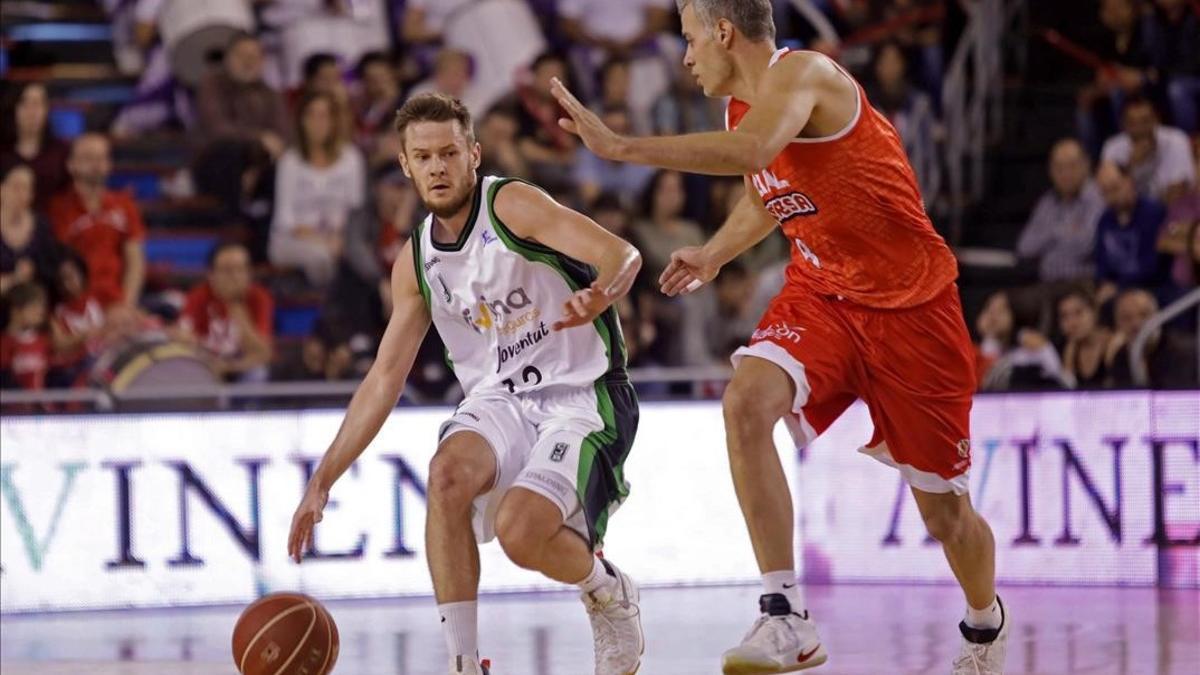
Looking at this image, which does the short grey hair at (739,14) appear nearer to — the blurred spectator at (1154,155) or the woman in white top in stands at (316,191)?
the woman in white top in stands at (316,191)

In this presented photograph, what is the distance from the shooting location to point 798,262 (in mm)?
5754

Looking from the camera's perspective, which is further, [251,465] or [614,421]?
[251,465]

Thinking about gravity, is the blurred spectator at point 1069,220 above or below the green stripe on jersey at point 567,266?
above

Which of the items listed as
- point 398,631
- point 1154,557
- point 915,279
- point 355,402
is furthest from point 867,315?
point 1154,557

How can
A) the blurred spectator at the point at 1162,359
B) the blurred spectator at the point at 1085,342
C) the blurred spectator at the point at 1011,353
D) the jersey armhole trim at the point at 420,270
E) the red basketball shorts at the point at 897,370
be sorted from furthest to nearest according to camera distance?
the blurred spectator at the point at 1085,342, the blurred spectator at the point at 1011,353, the blurred spectator at the point at 1162,359, the jersey armhole trim at the point at 420,270, the red basketball shorts at the point at 897,370

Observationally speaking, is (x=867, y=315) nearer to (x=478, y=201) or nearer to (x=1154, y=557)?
(x=478, y=201)

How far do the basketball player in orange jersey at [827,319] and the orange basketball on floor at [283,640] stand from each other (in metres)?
1.30

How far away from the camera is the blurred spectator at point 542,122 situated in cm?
1180

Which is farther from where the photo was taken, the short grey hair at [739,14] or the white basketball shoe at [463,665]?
the white basketball shoe at [463,665]

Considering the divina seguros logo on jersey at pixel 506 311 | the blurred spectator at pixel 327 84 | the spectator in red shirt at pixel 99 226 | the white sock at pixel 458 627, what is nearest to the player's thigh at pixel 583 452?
the divina seguros logo on jersey at pixel 506 311

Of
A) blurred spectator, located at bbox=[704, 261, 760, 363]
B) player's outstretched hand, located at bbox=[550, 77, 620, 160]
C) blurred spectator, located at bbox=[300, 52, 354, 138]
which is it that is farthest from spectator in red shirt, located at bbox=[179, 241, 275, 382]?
player's outstretched hand, located at bbox=[550, 77, 620, 160]

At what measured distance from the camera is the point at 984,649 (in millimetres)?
5867

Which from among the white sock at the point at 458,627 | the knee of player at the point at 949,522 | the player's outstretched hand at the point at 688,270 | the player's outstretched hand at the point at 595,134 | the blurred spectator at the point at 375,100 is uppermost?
the blurred spectator at the point at 375,100

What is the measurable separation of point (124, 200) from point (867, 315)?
21.2ft
